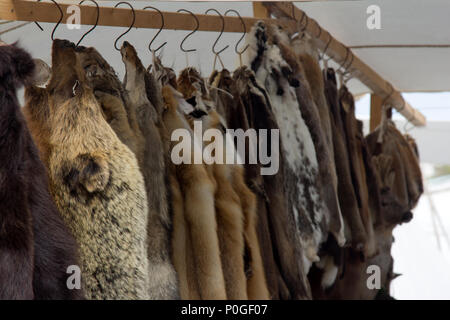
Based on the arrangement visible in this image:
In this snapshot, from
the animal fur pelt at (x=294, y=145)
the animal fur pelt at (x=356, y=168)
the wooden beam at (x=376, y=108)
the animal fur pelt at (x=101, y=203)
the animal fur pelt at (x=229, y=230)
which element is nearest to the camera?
the animal fur pelt at (x=101, y=203)

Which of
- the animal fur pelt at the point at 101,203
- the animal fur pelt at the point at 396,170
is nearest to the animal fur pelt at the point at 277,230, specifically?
the animal fur pelt at the point at 101,203

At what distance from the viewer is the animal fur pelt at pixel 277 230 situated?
5.27 ft

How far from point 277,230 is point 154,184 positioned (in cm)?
45

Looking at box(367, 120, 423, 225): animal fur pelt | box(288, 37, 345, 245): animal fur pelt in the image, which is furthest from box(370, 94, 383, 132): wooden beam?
box(288, 37, 345, 245): animal fur pelt

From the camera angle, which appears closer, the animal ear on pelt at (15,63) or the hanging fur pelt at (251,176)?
the animal ear on pelt at (15,63)

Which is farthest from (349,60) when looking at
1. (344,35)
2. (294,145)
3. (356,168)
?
(294,145)

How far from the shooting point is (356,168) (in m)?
2.21

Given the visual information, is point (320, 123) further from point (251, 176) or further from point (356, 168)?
point (251, 176)

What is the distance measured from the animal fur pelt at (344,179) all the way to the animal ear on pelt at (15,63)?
51.0 inches

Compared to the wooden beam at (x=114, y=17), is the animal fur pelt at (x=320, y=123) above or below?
below

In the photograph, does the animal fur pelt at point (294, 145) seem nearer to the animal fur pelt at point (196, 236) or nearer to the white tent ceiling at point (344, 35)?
the white tent ceiling at point (344, 35)
